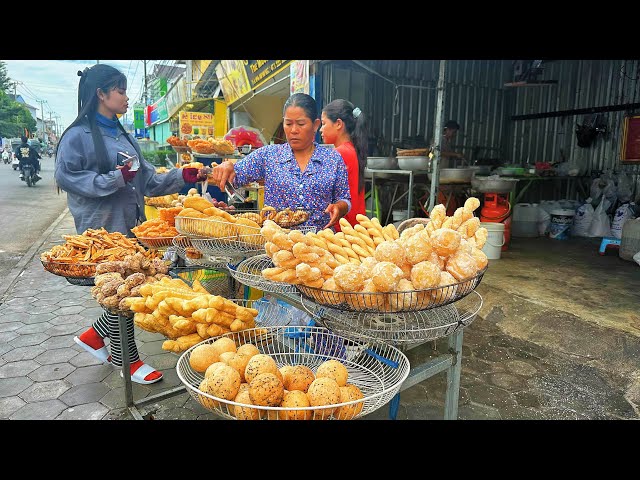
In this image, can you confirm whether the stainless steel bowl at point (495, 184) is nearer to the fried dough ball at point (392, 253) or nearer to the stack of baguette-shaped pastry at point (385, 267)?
the stack of baguette-shaped pastry at point (385, 267)

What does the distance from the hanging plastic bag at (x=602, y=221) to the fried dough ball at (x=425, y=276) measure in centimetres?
833

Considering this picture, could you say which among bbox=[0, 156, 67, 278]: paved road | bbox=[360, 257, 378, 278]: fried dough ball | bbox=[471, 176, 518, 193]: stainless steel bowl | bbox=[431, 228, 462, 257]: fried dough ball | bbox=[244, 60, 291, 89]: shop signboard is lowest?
bbox=[0, 156, 67, 278]: paved road

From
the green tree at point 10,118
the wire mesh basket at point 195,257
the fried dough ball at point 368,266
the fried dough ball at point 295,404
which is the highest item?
the green tree at point 10,118

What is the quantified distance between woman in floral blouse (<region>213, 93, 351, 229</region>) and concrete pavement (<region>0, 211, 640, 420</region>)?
1.46 metres

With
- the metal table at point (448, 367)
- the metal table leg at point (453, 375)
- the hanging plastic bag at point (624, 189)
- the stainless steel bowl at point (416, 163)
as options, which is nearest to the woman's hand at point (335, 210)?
the metal table at point (448, 367)

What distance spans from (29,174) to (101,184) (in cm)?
1834

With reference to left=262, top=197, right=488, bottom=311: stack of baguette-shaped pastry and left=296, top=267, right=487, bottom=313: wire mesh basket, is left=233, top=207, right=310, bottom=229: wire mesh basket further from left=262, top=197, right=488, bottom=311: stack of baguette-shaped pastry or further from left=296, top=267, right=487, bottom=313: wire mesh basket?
left=296, top=267, right=487, bottom=313: wire mesh basket

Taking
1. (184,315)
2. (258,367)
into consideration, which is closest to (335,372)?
(258,367)

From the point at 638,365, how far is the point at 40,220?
1169 cm

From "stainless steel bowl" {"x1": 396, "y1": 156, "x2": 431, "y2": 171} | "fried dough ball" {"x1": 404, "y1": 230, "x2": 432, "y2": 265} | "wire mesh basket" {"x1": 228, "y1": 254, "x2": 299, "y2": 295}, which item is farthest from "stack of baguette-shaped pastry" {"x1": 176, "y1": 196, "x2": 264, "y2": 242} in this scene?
"stainless steel bowl" {"x1": 396, "y1": 156, "x2": 431, "y2": 171}

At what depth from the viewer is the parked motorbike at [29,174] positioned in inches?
697

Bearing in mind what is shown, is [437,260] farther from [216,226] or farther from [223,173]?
[223,173]

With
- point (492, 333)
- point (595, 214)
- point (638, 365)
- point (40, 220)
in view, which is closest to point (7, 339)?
point (492, 333)

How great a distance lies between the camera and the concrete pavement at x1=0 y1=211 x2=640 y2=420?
9.77 feet
